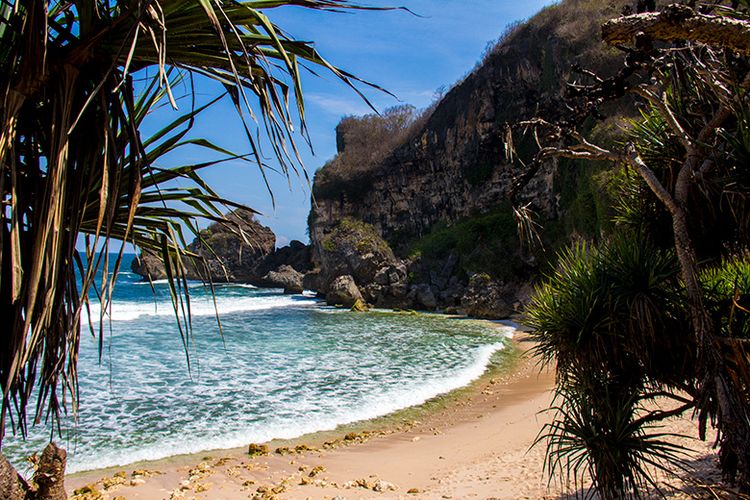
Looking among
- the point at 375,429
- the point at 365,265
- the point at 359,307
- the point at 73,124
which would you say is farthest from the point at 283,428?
the point at 365,265

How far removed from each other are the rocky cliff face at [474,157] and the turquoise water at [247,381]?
39.8 feet

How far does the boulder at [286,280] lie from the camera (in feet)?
157

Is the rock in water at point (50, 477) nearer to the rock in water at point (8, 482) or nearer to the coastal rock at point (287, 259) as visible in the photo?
the rock in water at point (8, 482)

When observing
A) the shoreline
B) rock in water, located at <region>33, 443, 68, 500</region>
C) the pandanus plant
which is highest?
the pandanus plant

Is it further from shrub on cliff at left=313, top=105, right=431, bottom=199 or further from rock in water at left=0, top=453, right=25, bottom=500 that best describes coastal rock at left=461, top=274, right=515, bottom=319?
rock in water at left=0, top=453, right=25, bottom=500

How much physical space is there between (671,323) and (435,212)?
140 feet

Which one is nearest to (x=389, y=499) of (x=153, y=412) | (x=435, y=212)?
(x=153, y=412)

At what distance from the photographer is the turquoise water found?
27.6 ft

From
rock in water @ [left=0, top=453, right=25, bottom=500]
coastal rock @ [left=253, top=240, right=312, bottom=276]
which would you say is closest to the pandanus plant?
rock in water @ [left=0, top=453, right=25, bottom=500]

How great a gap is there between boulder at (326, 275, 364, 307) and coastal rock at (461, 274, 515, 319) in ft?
24.8

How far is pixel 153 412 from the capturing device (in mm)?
9898

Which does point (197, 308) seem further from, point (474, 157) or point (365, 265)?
point (474, 157)

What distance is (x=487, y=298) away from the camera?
28.3 metres

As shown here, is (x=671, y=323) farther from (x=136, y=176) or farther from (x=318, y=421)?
(x=318, y=421)
